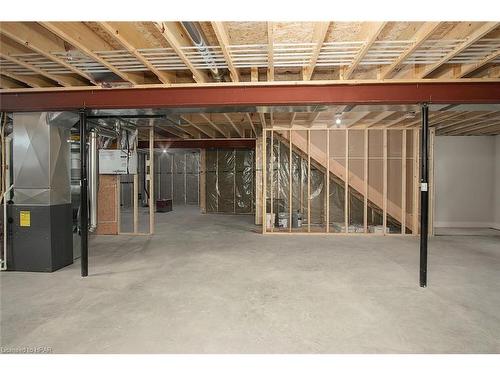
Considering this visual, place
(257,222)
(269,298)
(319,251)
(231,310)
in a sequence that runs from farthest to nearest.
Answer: (257,222)
(319,251)
(269,298)
(231,310)

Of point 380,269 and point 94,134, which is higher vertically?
point 94,134

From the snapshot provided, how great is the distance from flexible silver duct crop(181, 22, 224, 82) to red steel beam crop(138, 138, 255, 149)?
17.5 feet

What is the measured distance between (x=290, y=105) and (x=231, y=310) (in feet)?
7.21

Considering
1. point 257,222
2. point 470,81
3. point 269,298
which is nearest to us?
point 269,298

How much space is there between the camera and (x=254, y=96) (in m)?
3.29

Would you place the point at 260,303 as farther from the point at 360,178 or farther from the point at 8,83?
the point at 360,178

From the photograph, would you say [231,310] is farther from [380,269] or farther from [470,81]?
[470,81]

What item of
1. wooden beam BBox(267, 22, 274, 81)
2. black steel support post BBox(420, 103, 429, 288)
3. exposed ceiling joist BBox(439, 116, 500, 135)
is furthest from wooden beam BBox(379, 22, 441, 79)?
exposed ceiling joist BBox(439, 116, 500, 135)

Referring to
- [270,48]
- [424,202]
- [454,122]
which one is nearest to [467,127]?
[454,122]

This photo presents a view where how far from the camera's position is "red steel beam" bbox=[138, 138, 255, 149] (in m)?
8.55

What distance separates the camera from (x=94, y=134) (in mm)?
4605

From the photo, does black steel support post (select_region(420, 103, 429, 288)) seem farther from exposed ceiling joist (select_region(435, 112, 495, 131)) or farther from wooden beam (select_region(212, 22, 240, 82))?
exposed ceiling joist (select_region(435, 112, 495, 131))

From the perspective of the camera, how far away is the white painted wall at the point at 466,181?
7035mm
